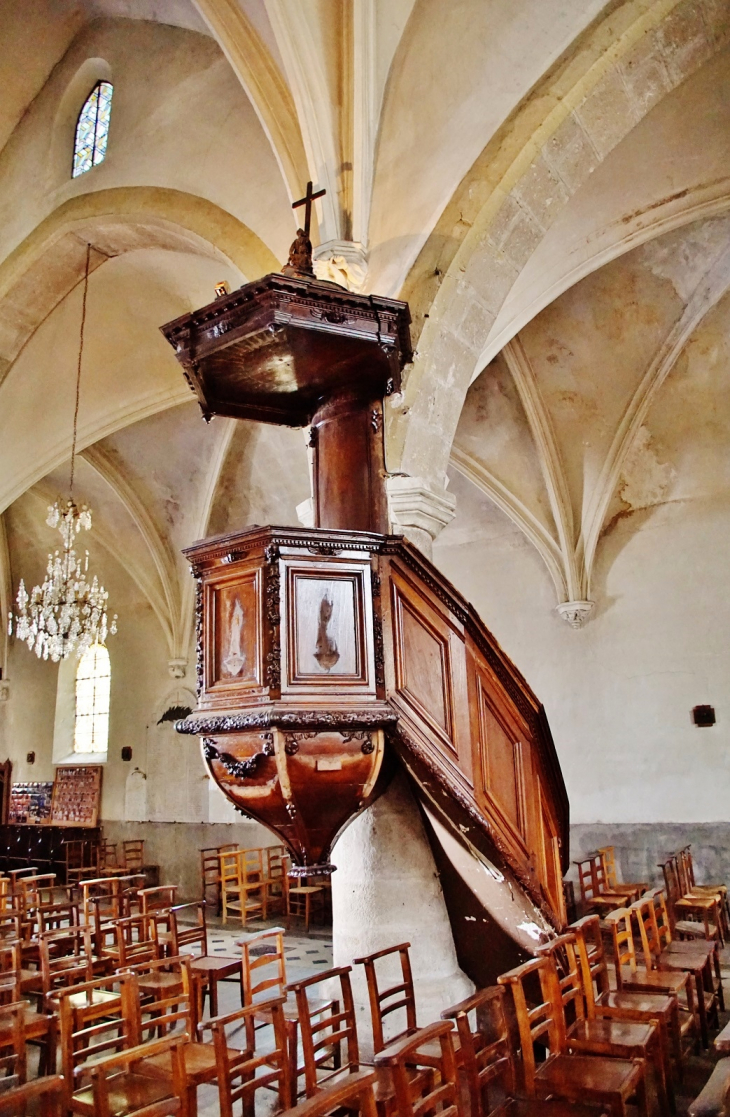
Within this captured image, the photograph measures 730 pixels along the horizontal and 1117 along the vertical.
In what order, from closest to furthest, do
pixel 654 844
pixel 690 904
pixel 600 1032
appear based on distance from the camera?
1. pixel 600 1032
2. pixel 690 904
3. pixel 654 844

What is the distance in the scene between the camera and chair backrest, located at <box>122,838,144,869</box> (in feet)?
44.4

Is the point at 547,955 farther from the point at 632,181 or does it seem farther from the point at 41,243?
the point at 41,243

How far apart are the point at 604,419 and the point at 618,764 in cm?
457

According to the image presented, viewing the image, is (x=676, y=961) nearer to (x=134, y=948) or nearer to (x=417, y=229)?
(x=134, y=948)

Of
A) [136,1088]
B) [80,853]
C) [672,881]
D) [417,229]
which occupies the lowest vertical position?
[136,1088]

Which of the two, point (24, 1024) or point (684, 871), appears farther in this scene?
point (684, 871)

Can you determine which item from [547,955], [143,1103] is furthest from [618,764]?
[143,1103]

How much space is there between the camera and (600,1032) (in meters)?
4.00

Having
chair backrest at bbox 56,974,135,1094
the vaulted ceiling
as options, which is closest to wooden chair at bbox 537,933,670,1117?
chair backrest at bbox 56,974,135,1094

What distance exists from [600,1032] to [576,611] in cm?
792

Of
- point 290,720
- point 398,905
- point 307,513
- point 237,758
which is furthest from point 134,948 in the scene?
point 290,720

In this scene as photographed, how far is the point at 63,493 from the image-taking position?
1473 cm

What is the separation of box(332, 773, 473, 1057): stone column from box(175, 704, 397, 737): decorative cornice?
4.78 feet

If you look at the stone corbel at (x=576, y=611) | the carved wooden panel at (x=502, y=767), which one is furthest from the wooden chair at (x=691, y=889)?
the carved wooden panel at (x=502, y=767)
